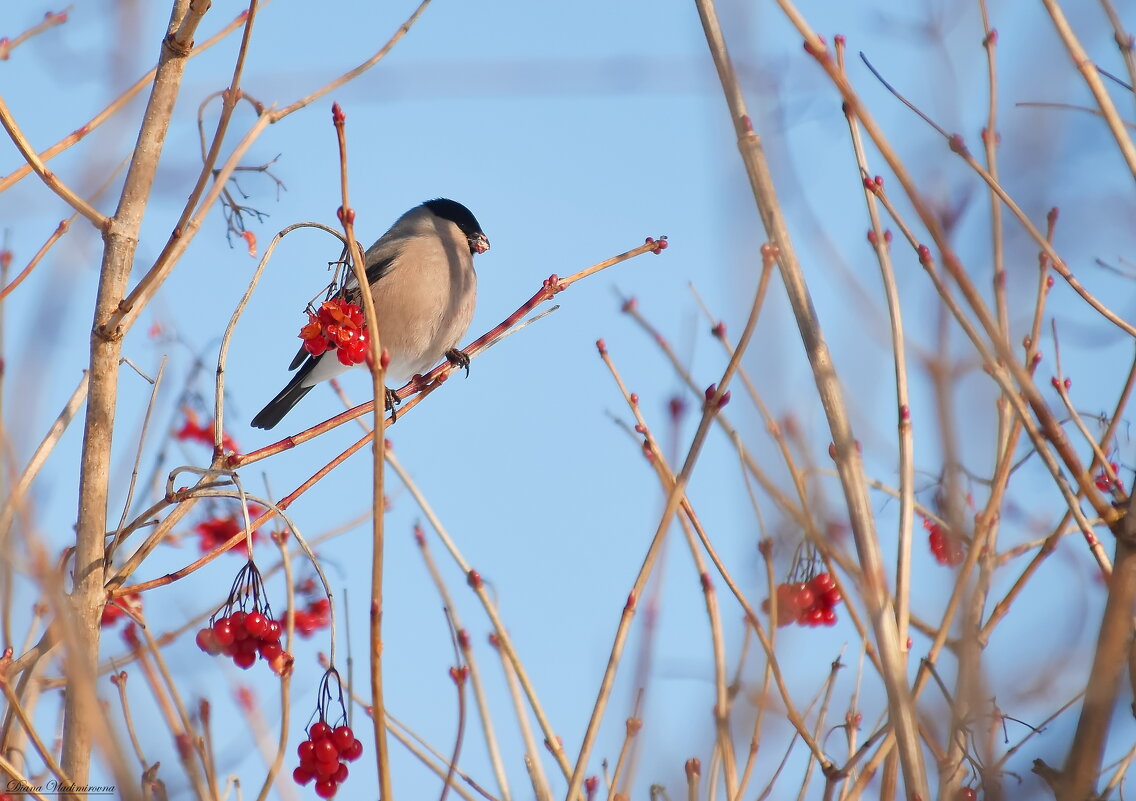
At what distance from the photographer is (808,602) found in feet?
7.81

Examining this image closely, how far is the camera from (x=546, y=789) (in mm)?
1976

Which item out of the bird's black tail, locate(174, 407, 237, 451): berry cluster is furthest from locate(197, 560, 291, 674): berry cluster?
the bird's black tail

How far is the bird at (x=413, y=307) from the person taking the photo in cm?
434

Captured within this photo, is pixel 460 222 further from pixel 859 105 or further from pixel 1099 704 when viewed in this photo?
pixel 1099 704

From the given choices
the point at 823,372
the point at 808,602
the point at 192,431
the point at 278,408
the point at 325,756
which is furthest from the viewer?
the point at 278,408

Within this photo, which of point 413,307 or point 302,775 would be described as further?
point 413,307

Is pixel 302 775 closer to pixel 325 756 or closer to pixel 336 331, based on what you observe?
pixel 325 756

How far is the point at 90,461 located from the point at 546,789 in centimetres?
97

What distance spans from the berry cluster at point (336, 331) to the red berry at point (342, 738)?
0.89 meters

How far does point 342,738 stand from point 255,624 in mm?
241

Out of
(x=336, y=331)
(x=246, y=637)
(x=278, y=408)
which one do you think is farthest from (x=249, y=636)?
(x=278, y=408)

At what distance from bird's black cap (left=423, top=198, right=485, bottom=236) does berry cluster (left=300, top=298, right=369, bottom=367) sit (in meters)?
2.58

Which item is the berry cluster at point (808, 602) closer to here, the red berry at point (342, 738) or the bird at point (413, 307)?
the red berry at point (342, 738)

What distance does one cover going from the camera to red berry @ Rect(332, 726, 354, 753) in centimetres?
186
